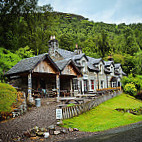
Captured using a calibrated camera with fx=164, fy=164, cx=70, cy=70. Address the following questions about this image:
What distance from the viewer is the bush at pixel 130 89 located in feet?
107

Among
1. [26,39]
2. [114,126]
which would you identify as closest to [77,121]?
[114,126]

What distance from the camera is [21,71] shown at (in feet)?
53.9

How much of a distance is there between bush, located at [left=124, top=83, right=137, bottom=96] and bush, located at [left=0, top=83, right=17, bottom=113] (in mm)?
25214

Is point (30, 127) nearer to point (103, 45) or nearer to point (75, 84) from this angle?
point (75, 84)

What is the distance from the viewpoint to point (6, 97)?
12.0 meters

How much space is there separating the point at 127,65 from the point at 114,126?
36.3m

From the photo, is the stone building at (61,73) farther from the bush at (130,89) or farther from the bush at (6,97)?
the bush at (6,97)

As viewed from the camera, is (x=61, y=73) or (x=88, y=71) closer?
(x=61, y=73)

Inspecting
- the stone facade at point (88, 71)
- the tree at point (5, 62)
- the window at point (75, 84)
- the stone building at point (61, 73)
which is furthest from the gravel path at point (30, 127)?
the tree at point (5, 62)

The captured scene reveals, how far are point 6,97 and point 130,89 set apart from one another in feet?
86.6

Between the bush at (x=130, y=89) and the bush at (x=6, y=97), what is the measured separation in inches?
993

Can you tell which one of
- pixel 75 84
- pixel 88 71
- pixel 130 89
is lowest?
pixel 130 89

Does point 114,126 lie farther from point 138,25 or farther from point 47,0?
point 138,25

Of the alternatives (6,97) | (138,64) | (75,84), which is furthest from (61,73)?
A: (138,64)
